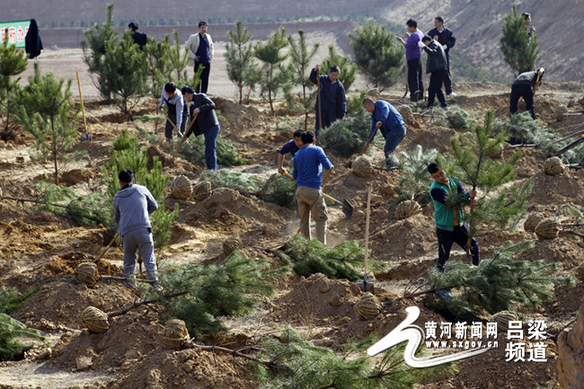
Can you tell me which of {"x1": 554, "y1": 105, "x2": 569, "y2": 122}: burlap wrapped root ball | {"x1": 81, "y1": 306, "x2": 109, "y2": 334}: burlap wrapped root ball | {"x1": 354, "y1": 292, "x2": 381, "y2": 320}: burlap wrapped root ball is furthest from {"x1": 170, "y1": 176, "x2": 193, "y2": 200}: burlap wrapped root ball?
{"x1": 554, "y1": 105, "x2": 569, "y2": 122}: burlap wrapped root ball

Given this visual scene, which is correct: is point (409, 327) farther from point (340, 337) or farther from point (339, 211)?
point (339, 211)

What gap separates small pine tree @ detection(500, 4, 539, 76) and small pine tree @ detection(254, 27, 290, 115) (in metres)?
5.88

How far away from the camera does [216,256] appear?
31.5ft

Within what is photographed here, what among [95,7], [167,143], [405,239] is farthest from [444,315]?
[95,7]

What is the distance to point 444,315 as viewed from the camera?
6.98 meters

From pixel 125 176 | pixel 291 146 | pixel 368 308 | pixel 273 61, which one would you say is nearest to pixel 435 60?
pixel 273 61

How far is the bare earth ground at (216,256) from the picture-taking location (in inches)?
232

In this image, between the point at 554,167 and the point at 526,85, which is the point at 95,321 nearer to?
the point at 554,167

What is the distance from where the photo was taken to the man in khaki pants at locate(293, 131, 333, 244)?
9367mm

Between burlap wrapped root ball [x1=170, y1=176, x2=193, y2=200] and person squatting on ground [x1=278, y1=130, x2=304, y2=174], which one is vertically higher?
person squatting on ground [x1=278, y1=130, x2=304, y2=174]

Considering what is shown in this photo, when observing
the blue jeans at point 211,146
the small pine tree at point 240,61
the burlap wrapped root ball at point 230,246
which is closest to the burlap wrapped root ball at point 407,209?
the burlap wrapped root ball at point 230,246

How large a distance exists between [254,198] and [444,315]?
5.24 metres

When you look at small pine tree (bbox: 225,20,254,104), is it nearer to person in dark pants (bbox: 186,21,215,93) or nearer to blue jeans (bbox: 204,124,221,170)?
person in dark pants (bbox: 186,21,215,93)

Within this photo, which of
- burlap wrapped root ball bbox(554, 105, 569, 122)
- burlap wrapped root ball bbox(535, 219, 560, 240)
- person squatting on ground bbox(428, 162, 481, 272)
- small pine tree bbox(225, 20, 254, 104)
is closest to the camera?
person squatting on ground bbox(428, 162, 481, 272)
